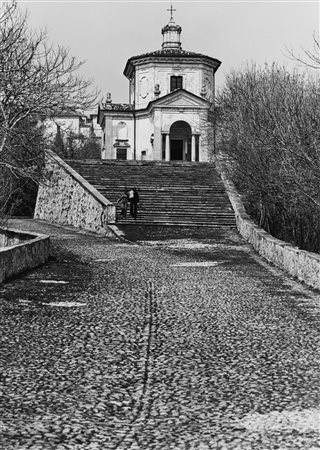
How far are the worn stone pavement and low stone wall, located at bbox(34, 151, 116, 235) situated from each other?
14.3 meters

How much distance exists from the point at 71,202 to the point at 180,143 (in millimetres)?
24411

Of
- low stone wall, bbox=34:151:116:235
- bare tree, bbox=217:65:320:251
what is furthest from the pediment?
bare tree, bbox=217:65:320:251

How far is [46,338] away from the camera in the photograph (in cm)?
855

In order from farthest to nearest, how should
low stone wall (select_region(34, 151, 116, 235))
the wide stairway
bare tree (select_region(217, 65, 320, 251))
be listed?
the wide stairway < low stone wall (select_region(34, 151, 116, 235)) < bare tree (select_region(217, 65, 320, 251))

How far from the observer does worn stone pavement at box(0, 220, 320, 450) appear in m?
5.20

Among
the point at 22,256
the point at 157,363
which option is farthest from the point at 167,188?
the point at 157,363

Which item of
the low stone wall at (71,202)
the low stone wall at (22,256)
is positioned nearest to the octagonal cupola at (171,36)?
the low stone wall at (71,202)

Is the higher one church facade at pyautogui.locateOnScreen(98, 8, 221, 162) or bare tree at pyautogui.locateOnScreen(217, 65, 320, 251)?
church facade at pyautogui.locateOnScreen(98, 8, 221, 162)

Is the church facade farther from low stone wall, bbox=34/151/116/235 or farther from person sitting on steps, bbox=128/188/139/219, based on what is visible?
person sitting on steps, bbox=128/188/139/219

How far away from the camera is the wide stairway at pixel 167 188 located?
3141 centimetres

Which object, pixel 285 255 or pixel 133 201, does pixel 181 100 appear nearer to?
pixel 133 201

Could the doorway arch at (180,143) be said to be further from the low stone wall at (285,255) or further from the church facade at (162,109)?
the low stone wall at (285,255)

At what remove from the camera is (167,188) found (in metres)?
36.1

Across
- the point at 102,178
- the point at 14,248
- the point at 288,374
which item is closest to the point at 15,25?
the point at 14,248
